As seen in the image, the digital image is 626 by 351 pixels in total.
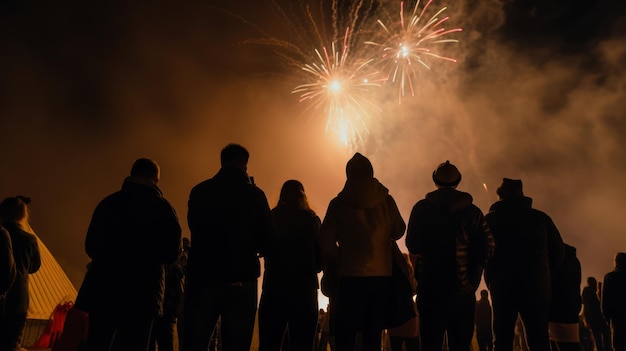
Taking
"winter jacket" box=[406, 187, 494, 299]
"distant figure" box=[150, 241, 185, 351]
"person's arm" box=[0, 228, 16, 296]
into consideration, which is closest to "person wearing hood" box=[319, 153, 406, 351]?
"winter jacket" box=[406, 187, 494, 299]

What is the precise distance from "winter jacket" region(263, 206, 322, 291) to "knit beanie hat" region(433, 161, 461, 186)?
4.39ft

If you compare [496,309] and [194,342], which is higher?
[496,309]

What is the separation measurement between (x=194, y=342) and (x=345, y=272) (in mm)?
1347

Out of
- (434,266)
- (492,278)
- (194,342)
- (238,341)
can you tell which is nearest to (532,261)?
(492,278)

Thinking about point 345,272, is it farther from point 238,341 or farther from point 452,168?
point 452,168

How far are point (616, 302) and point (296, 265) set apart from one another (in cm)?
590

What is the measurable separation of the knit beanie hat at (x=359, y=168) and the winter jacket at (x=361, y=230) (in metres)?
0.05

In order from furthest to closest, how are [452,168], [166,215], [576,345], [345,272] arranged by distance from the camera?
[576,345]
[452,168]
[345,272]
[166,215]

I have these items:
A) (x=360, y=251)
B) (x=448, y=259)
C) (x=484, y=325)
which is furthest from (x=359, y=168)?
(x=484, y=325)

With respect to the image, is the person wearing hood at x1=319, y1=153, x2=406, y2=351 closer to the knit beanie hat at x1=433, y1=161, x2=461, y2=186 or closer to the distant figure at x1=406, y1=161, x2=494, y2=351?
the distant figure at x1=406, y1=161, x2=494, y2=351

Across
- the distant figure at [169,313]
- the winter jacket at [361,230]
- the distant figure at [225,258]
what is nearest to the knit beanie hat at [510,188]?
the winter jacket at [361,230]

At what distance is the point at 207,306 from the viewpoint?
3408mm

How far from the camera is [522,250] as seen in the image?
4.82m

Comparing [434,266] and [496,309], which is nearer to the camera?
[434,266]
